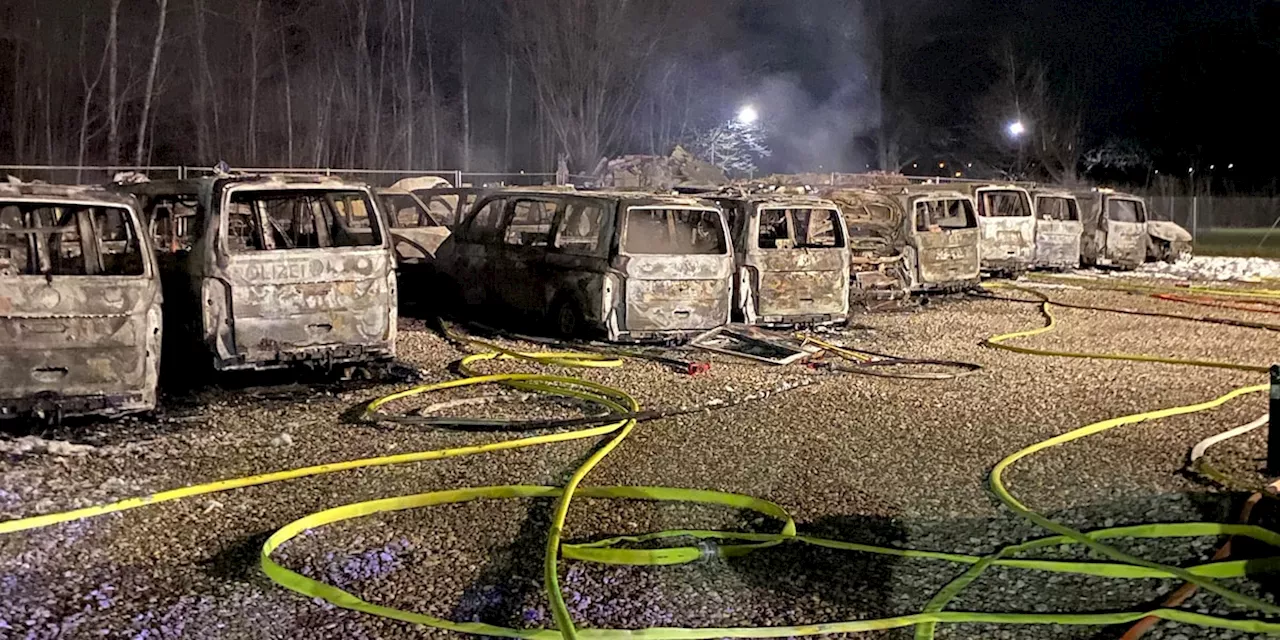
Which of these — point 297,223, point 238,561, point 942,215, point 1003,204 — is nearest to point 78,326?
point 238,561

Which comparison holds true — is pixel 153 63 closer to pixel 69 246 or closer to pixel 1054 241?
pixel 69 246

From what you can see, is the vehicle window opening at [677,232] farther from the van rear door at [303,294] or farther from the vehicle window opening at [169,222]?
the vehicle window opening at [169,222]

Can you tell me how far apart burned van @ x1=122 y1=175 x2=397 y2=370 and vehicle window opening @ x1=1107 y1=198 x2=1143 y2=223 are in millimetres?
16099

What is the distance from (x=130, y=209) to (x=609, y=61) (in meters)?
27.3

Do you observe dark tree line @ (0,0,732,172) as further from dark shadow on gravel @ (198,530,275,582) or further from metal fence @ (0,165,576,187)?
dark shadow on gravel @ (198,530,275,582)

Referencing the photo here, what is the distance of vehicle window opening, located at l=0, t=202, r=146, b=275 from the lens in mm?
7219

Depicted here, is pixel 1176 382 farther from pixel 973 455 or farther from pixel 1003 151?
pixel 1003 151

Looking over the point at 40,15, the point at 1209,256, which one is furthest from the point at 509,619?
the point at 40,15

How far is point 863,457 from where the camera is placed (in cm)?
672

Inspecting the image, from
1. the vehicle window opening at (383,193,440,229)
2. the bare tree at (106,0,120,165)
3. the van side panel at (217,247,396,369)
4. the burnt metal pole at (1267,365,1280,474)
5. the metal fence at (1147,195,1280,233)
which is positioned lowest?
the burnt metal pole at (1267,365,1280,474)

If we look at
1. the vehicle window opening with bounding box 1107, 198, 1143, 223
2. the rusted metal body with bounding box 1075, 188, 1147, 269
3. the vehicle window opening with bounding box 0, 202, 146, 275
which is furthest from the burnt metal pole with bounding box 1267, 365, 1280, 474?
the vehicle window opening with bounding box 1107, 198, 1143, 223

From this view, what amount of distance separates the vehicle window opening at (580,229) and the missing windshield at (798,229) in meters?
1.82

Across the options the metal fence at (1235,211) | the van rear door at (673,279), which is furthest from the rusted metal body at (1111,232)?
Result: the metal fence at (1235,211)

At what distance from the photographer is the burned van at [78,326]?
6.70 metres
